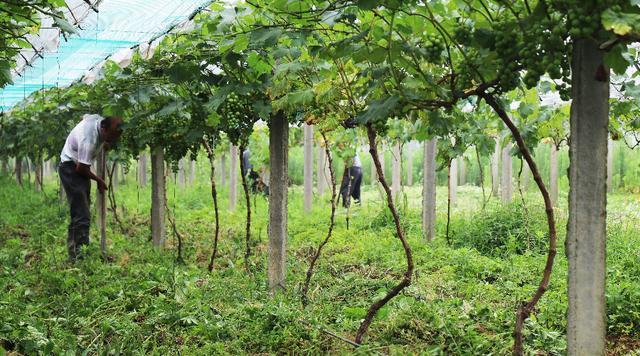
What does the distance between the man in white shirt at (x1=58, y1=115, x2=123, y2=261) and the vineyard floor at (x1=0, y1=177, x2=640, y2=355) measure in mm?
377

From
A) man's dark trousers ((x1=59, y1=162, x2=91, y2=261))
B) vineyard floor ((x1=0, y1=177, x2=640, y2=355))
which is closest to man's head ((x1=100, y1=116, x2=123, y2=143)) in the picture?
man's dark trousers ((x1=59, y1=162, x2=91, y2=261))

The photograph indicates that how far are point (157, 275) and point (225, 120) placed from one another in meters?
1.43

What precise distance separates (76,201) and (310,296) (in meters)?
3.38

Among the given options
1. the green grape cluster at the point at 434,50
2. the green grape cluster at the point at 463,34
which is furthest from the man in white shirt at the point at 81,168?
the green grape cluster at the point at 463,34

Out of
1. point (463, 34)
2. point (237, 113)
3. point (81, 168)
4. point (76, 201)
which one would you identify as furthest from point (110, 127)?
point (463, 34)

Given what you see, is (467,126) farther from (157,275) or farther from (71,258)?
(71,258)

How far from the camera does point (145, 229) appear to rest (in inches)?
367

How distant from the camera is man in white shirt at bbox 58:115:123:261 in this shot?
254 inches

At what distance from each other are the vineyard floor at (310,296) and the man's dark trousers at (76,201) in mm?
355

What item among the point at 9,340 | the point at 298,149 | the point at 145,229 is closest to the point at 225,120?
the point at 9,340

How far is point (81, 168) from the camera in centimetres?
644

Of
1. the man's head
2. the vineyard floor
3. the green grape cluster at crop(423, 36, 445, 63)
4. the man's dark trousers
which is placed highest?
the green grape cluster at crop(423, 36, 445, 63)

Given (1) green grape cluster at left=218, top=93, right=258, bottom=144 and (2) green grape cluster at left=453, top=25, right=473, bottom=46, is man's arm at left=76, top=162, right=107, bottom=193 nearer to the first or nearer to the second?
(1) green grape cluster at left=218, top=93, right=258, bottom=144

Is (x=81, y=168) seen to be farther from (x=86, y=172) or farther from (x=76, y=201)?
(x=76, y=201)
